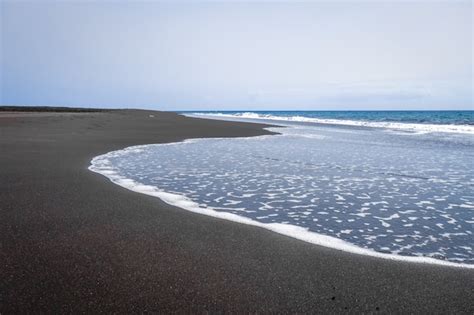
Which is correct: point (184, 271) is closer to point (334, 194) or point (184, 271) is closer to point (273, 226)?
point (273, 226)

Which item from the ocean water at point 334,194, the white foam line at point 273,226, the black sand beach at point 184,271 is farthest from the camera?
the ocean water at point 334,194

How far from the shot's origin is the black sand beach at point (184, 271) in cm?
299

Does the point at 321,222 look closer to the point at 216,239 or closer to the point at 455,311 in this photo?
the point at 216,239

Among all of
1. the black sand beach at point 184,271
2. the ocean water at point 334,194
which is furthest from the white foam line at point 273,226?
the black sand beach at point 184,271

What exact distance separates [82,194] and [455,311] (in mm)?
6008

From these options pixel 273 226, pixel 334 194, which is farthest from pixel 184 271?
pixel 334 194

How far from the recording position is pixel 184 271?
11.6 ft

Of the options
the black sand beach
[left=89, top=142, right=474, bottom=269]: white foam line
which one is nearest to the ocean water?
[left=89, top=142, right=474, bottom=269]: white foam line

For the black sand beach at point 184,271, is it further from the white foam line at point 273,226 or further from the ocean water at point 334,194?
the ocean water at point 334,194

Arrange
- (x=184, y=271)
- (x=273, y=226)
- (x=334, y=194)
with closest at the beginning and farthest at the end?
(x=184, y=271)
(x=273, y=226)
(x=334, y=194)

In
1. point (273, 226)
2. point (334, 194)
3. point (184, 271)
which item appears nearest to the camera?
point (184, 271)

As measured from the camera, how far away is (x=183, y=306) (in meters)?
2.93

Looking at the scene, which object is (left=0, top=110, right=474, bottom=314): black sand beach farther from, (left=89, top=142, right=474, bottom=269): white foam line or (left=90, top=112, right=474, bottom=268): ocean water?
(left=90, top=112, right=474, bottom=268): ocean water

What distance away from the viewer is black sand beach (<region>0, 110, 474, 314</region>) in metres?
2.99
